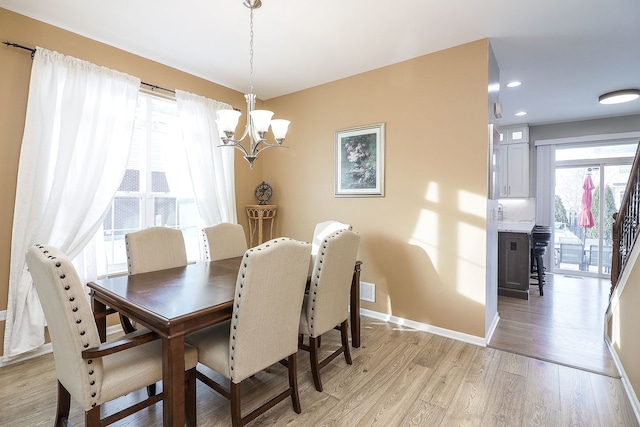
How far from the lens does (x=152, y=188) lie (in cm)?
321

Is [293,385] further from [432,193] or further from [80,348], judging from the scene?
[432,193]

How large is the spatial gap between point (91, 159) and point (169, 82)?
1169 millimetres

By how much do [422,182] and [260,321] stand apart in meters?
2.15

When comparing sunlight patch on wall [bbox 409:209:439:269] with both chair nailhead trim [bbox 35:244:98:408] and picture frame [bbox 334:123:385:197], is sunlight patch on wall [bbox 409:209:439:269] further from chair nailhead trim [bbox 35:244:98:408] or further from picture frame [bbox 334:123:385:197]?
chair nailhead trim [bbox 35:244:98:408]

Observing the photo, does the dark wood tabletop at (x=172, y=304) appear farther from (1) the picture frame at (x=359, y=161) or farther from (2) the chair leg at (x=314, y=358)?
(1) the picture frame at (x=359, y=161)

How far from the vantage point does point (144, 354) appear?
1.58 metres

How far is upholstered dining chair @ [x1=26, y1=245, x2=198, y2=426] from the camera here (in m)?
1.28

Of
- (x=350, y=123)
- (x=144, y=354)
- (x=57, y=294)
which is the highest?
(x=350, y=123)

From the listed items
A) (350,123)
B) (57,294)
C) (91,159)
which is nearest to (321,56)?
(350,123)

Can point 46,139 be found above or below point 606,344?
above

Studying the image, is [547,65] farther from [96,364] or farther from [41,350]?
[41,350]

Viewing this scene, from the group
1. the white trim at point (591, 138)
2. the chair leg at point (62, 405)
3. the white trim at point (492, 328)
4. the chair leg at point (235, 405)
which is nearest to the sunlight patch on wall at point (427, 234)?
the white trim at point (492, 328)

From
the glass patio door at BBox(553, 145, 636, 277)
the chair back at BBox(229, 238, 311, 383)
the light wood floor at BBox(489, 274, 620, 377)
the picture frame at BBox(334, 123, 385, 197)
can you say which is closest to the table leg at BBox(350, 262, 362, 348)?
the chair back at BBox(229, 238, 311, 383)

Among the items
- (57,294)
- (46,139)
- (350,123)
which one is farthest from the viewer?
(350,123)
